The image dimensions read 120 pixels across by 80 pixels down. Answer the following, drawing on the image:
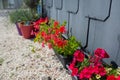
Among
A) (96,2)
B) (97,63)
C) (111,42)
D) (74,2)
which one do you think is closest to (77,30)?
(74,2)

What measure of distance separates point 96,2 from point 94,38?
1.87ft

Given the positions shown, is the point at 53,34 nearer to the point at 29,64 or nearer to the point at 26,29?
the point at 29,64

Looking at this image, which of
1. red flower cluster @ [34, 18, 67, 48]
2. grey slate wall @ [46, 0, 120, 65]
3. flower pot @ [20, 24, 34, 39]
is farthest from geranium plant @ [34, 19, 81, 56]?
flower pot @ [20, 24, 34, 39]

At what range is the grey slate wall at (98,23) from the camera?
6.35ft

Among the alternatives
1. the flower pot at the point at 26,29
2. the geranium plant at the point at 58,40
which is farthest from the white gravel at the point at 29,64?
the flower pot at the point at 26,29

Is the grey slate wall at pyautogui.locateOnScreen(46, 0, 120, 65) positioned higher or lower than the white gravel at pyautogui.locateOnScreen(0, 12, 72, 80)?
higher

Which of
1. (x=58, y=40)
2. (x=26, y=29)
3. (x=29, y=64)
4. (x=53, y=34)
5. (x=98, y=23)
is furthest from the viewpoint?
(x=26, y=29)

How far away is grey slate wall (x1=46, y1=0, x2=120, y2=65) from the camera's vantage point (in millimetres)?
1937

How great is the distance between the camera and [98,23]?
7.53ft

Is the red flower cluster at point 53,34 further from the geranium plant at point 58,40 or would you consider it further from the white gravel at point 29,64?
the white gravel at point 29,64

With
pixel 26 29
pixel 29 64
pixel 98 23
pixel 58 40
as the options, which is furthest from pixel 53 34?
pixel 26 29

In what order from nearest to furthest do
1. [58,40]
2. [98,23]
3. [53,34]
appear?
[98,23], [58,40], [53,34]

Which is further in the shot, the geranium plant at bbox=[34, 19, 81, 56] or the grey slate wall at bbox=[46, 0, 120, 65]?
the geranium plant at bbox=[34, 19, 81, 56]

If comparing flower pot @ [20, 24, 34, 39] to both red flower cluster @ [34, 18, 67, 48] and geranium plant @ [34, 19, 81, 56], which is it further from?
red flower cluster @ [34, 18, 67, 48]
